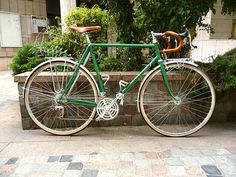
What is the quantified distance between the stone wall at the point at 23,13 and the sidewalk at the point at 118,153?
781 cm

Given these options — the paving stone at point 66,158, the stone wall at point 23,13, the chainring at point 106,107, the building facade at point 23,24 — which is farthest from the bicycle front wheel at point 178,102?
the stone wall at point 23,13

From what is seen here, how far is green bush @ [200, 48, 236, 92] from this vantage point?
8.57 ft

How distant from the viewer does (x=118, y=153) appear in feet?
7.57

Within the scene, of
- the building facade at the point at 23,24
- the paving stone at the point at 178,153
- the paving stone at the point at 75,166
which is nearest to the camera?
the paving stone at the point at 75,166

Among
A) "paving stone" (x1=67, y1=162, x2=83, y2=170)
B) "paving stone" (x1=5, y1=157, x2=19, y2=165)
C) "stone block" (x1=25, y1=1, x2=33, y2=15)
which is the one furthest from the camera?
"stone block" (x1=25, y1=1, x2=33, y2=15)

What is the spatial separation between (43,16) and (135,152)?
10761 mm

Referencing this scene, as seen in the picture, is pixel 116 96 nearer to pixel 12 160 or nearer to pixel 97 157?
pixel 97 157

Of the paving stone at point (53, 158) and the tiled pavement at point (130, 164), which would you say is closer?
the tiled pavement at point (130, 164)

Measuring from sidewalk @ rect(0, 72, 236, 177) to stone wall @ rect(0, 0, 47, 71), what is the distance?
7.81 meters

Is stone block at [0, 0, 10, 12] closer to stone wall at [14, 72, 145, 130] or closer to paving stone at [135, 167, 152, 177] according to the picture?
stone wall at [14, 72, 145, 130]

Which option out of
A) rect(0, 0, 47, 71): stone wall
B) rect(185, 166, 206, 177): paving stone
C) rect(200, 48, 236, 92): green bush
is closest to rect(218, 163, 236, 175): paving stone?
rect(185, 166, 206, 177): paving stone

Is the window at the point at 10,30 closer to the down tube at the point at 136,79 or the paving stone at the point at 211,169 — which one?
the down tube at the point at 136,79

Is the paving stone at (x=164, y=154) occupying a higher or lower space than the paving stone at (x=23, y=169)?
higher

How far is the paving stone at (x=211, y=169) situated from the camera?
6.40ft
